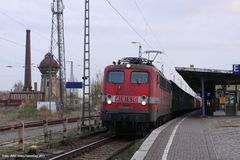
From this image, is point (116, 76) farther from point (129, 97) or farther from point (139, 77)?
point (129, 97)

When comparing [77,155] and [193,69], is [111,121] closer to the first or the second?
[77,155]

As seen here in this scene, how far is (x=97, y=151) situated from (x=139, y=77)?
5.00 m

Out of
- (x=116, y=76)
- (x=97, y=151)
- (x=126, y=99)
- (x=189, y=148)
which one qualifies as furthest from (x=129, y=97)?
(x=189, y=148)

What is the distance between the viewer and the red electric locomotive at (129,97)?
62.8ft

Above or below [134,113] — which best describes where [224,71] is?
above

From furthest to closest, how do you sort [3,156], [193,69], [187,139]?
1. [193,69]
2. [187,139]
3. [3,156]

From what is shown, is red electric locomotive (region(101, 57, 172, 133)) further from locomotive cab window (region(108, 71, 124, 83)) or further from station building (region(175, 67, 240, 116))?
station building (region(175, 67, 240, 116))

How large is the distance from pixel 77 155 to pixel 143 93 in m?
5.94

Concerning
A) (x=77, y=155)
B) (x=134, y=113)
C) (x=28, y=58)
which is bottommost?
(x=77, y=155)

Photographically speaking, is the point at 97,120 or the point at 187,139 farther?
the point at 97,120

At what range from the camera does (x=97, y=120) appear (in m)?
Result: 27.6

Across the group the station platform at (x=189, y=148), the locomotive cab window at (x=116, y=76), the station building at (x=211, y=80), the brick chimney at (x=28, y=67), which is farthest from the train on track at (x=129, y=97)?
the brick chimney at (x=28, y=67)

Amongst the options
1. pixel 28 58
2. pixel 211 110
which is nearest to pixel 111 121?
pixel 211 110

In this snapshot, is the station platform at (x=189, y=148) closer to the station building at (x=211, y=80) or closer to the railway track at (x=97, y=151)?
the railway track at (x=97, y=151)
